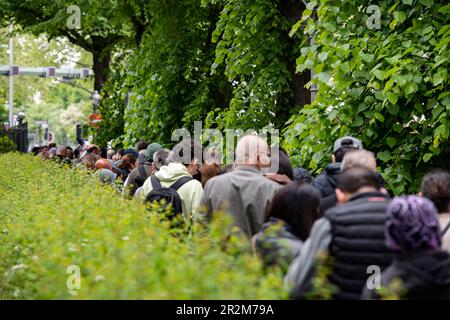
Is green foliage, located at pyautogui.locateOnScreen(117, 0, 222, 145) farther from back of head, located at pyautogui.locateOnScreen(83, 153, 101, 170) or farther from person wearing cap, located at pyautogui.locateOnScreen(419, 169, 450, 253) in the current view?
person wearing cap, located at pyautogui.locateOnScreen(419, 169, 450, 253)

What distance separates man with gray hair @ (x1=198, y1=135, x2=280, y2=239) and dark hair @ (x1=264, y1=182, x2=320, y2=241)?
1415 millimetres

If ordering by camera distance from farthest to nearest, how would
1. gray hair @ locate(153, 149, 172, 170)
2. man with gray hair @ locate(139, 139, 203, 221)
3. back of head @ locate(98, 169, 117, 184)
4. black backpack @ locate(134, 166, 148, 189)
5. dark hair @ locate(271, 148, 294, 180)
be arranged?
back of head @ locate(98, 169, 117, 184) < black backpack @ locate(134, 166, 148, 189) < gray hair @ locate(153, 149, 172, 170) < man with gray hair @ locate(139, 139, 203, 221) < dark hair @ locate(271, 148, 294, 180)

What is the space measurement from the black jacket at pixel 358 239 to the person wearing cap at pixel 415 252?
23cm

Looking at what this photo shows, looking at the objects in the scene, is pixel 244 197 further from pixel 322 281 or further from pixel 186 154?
pixel 186 154

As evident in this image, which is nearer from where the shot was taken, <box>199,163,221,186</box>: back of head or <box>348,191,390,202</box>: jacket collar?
<box>348,191,390,202</box>: jacket collar

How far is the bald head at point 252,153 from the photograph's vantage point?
296 inches

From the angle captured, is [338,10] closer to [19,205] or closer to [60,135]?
[19,205]

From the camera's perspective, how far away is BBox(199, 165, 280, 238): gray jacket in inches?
290

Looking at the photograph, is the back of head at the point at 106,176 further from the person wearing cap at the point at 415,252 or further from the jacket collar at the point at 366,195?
the person wearing cap at the point at 415,252

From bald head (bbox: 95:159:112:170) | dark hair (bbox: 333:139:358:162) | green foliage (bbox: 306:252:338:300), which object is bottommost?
green foliage (bbox: 306:252:338:300)

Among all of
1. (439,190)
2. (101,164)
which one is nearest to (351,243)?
(439,190)

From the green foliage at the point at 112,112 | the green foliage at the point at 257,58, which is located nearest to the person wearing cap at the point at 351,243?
the green foliage at the point at 257,58

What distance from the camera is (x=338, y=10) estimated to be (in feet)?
37.2

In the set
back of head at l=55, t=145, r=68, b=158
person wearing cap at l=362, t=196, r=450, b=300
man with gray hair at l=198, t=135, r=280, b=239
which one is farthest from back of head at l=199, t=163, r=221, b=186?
back of head at l=55, t=145, r=68, b=158
